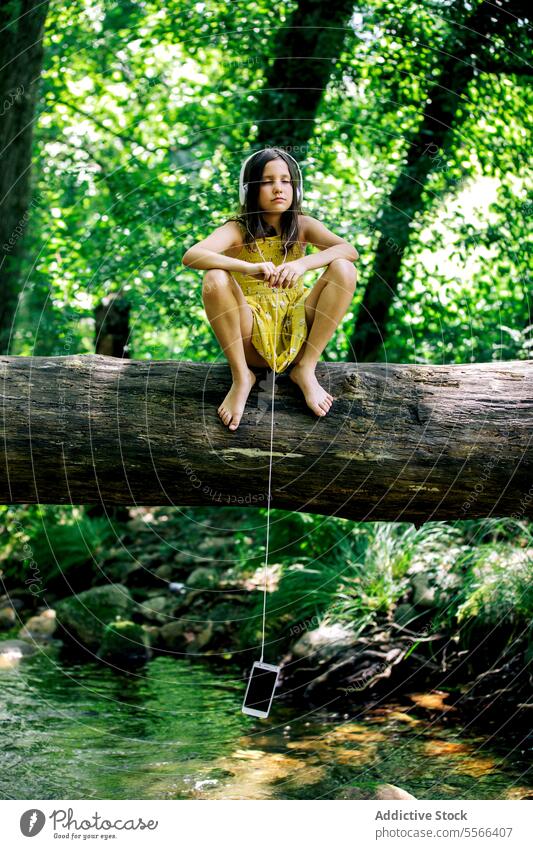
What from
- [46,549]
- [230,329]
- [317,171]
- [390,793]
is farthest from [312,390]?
[46,549]

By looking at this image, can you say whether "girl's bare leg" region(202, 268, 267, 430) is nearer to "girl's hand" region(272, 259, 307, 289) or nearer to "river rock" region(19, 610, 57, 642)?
"girl's hand" region(272, 259, 307, 289)

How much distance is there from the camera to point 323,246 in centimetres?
393

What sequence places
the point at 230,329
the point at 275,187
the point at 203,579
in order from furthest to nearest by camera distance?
the point at 203,579
the point at 275,187
the point at 230,329

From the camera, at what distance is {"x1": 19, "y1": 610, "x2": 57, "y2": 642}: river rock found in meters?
6.46

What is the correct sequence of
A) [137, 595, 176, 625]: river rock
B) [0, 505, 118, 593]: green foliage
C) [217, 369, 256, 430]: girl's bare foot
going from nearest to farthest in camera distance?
[217, 369, 256, 430]: girl's bare foot → [137, 595, 176, 625]: river rock → [0, 505, 118, 593]: green foliage

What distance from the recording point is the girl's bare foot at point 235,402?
3350 millimetres

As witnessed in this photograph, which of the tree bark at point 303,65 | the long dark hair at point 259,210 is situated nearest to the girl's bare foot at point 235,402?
the long dark hair at point 259,210

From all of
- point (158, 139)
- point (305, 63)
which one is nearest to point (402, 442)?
point (305, 63)

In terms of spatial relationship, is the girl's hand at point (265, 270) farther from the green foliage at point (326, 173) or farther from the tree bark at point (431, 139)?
the tree bark at point (431, 139)

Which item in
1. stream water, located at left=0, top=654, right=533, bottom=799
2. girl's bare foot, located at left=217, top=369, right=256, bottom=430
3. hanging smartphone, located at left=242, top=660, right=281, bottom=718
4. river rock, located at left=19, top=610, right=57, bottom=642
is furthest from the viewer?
river rock, located at left=19, top=610, right=57, bottom=642

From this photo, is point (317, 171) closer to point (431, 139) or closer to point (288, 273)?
point (431, 139)

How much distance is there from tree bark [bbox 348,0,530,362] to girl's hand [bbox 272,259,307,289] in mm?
3012

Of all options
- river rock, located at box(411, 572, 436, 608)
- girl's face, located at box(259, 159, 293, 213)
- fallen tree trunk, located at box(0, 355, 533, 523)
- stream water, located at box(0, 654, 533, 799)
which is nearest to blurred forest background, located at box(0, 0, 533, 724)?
river rock, located at box(411, 572, 436, 608)

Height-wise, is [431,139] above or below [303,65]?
below
